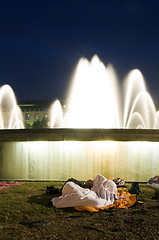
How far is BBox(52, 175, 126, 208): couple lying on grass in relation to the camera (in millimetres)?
7059

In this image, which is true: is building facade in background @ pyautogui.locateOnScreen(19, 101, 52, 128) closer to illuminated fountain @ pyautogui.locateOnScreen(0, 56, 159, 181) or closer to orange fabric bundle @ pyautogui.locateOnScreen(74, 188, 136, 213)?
illuminated fountain @ pyautogui.locateOnScreen(0, 56, 159, 181)

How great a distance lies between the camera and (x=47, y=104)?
2985 inches

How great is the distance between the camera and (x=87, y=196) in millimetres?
7121

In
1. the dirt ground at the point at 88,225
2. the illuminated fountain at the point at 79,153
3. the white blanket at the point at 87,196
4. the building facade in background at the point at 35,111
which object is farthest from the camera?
the building facade in background at the point at 35,111

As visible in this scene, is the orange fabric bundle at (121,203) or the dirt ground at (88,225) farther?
the orange fabric bundle at (121,203)

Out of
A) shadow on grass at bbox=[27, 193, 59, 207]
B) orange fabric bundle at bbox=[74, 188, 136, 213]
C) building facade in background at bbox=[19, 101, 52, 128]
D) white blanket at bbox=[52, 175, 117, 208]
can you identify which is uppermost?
building facade in background at bbox=[19, 101, 52, 128]

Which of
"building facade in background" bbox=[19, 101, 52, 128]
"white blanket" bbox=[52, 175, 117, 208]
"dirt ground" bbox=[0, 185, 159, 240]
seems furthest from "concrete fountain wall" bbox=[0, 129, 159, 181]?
"building facade in background" bbox=[19, 101, 52, 128]

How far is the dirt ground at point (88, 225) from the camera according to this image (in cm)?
517

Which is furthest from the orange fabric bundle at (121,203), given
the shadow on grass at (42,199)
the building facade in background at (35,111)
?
the building facade in background at (35,111)

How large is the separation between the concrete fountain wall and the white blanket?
351 centimetres

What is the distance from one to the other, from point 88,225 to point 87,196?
140cm

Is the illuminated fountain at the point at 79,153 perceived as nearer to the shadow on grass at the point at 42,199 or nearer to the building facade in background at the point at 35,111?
the shadow on grass at the point at 42,199

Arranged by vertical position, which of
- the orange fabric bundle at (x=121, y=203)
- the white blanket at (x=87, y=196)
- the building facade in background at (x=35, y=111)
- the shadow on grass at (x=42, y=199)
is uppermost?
the building facade in background at (x=35, y=111)

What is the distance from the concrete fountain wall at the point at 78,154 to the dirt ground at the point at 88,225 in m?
4.40
